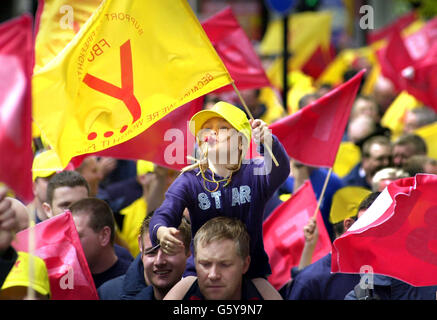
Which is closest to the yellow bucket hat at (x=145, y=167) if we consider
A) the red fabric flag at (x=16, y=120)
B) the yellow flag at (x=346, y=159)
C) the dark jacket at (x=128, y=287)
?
the dark jacket at (x=128, y=287)

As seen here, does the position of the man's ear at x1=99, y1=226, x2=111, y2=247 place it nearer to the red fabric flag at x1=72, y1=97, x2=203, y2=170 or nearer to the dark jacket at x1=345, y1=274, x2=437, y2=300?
the red fabric flag at x1=72, y1=97, x2=203, y2=170

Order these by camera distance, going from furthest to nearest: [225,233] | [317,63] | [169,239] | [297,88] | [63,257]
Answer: [317,63] < [297,88] < [63,257] < [225,233] < [169,239]

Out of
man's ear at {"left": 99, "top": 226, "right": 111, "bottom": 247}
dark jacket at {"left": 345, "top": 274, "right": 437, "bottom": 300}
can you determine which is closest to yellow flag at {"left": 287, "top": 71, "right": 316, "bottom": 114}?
man's ear at {"left": 99, "top": 226, "right": 111, "bottom": 247}

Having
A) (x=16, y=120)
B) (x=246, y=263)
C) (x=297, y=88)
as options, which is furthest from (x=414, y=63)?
(x=16, y=120)

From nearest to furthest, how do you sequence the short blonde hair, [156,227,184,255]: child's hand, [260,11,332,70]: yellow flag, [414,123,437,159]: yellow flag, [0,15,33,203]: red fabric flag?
1. [0,15,33,203]: red fabric flag
2. [156,227,184,255]: child's hand
3. the short blonde hair
4. [414,123,437,159]: yellow flag
5. [260,11,332,70]: yellow flag

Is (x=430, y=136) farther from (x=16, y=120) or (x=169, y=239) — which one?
(x=16, y=120)

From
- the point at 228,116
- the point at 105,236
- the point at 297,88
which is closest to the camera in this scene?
the point at 228,116

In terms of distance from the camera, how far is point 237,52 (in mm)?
8062

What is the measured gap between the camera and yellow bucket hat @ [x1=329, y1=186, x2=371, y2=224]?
5949 millimetres

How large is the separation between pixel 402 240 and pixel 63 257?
73.4 inches

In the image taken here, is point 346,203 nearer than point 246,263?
No

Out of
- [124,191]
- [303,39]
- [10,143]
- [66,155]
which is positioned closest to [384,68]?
[303,39]

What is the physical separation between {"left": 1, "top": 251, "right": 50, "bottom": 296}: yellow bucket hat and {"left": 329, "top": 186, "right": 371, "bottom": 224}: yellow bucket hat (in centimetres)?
213

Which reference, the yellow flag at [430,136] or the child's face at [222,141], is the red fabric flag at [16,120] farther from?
the yellow flag at [430,136]
